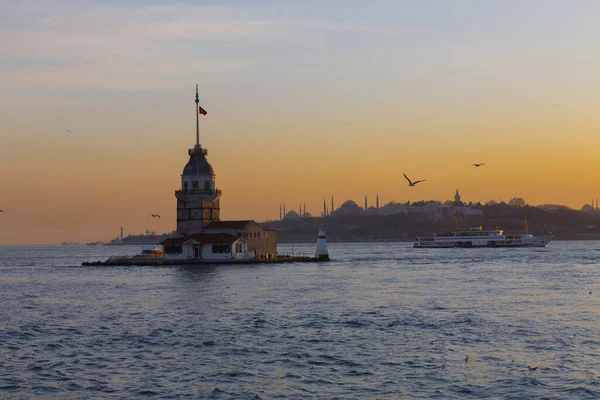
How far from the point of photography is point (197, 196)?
108125 millimetres

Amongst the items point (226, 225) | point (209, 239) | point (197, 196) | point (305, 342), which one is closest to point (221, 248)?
point (209, 239)

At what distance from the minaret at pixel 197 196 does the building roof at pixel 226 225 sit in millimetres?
1187

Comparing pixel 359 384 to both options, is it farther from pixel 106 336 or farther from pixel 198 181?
pixel 198 181

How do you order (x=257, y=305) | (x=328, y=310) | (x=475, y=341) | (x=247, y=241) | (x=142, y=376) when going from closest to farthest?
(x=142, y=376) < (x=475, y=341) < (x=328, y=310) < (x=257, y=305) < (x=247, y=241)

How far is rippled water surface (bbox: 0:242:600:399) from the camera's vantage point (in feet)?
87.8

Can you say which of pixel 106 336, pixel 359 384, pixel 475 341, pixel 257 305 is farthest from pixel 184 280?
pixel 359 384

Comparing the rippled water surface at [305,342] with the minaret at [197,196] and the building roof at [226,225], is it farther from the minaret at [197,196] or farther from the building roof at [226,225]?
the minaret at [197,196]

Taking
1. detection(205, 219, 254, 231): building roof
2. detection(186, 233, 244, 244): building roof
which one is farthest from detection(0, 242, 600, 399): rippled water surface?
Result: detection(205, 219, 254, 231): building roof

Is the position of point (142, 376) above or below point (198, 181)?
below

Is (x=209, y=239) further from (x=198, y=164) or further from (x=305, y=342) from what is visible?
(x=305, y=342)

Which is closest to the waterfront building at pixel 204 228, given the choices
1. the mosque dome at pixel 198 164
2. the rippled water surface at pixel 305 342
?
the mosque dome at pixel 198 164

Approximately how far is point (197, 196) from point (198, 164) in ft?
15.6

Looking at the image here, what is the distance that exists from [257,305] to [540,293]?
20.5m

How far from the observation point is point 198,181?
109m
